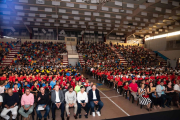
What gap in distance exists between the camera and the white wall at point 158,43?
824 inches

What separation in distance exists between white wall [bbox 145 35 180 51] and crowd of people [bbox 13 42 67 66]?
20.6 metres

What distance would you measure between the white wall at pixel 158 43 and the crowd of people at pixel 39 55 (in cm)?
2055

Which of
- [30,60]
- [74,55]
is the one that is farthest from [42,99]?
[74,55]

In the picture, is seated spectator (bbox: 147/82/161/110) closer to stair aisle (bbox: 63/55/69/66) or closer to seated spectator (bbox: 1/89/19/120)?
seated spectator (bbox: 1/89/19/120)

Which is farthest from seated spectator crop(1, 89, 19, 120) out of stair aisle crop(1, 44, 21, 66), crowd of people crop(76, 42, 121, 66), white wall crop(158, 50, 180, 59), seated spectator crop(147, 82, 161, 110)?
white wall crop(158, 50, 180, 59)

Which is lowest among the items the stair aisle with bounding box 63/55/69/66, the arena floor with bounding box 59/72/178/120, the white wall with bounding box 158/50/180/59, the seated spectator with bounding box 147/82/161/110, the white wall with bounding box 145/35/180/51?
the arena floor with bounding box 59/72/178/120

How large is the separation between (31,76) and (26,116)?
3.95 meters

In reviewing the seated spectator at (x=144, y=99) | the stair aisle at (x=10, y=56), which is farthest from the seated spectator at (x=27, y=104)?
the stair aisle at (x=10, y=56)

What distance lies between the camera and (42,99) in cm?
400

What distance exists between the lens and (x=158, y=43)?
24.4 m

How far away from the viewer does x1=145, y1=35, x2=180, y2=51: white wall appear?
2093 centimetres

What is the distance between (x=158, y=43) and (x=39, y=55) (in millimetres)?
24702

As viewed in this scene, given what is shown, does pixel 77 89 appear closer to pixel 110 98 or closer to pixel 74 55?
pixel 110 98

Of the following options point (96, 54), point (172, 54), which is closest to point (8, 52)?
point (96, 54)
